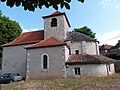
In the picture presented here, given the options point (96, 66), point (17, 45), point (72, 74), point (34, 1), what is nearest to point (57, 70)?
point (72, 74)

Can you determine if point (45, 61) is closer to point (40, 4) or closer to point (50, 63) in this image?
point (50, 63)

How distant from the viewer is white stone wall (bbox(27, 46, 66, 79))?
20.0 meters

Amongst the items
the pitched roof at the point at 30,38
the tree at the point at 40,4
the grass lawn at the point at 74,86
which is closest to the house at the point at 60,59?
the pitched roof at the point at 30,38

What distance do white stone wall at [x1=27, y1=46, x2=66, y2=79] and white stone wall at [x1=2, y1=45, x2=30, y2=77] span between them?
4.06 meters

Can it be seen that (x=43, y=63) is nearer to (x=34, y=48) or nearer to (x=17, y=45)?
(x=34, y=48)

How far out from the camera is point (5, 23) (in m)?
35.3

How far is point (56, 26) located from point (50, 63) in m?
7.17

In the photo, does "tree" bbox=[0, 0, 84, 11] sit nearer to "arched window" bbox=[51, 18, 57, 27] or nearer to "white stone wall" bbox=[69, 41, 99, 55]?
"white stone wall" bbox=[69, 41, 99, 55]

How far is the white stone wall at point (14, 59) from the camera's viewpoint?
24819 mm

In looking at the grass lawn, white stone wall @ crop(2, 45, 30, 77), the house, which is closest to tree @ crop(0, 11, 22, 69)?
white stone wall @ crop(2, 45, 30, 77)

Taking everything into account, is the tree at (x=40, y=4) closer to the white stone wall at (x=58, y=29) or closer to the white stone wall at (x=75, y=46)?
the white stone wall at (x=75, y=46)

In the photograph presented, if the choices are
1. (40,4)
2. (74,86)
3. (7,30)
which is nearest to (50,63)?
(74,86)

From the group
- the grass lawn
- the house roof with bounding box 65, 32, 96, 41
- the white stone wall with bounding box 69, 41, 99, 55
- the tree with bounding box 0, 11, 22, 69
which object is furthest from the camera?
the tree with bounding box 0, 11, 22, 69

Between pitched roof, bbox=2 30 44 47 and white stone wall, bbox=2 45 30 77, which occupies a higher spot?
pitched roof, bbox=2 30 44 47
